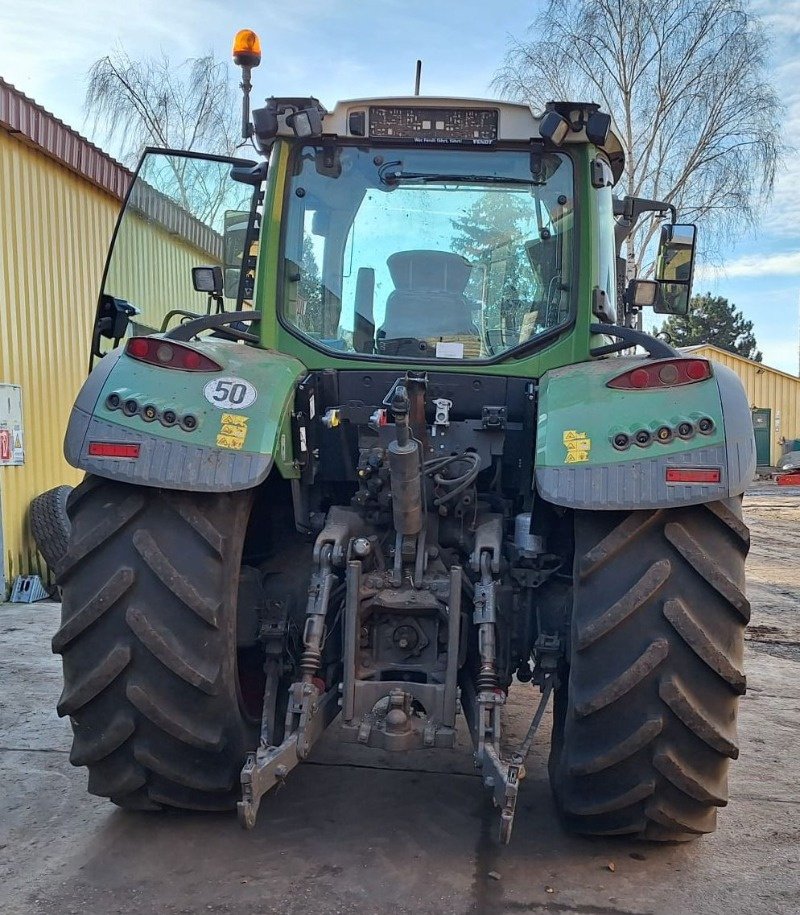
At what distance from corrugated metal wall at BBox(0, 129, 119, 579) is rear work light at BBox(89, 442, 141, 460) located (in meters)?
5.32

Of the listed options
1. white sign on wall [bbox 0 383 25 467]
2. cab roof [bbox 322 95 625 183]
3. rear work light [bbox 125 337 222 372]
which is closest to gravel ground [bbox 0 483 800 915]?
rear work light [bbox 125 337 222 372]

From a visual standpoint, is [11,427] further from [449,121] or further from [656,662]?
[656,662]

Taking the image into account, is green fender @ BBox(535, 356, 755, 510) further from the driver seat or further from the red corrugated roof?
the red corrugated roof

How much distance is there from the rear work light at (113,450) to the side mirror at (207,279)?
1.28 m

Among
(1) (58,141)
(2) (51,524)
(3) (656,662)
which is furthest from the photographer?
(1) (58,141)

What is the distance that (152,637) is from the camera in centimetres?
295

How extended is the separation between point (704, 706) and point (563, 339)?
5.03 ft

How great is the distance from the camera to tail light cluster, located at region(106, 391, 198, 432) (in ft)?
9.94

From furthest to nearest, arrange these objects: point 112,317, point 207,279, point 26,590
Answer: point 26,590
point 112,317
point 207,279

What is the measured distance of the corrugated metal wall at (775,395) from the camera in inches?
1147

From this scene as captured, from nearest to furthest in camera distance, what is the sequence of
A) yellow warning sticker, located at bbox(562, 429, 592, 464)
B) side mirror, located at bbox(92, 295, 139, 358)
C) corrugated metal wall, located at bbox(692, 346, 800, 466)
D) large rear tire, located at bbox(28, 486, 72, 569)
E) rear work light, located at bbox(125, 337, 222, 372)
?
yellow warning sticker, located at bbox(562, 429, 592, 464), rear work light, located at bbox(125, 337, 222, 372), side mirror, located at bbox(92, 295, 139, 358), large rear tire, located at bbox(28, 486, 72, 569), corrugated metal wall, located at bbox(692, 346, 800, 466)

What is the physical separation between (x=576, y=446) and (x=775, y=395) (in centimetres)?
2904

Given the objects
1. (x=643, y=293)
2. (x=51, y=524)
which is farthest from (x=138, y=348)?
(x=51, y=524)

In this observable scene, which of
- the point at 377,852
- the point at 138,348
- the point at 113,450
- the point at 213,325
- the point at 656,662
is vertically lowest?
the point at 377,852
